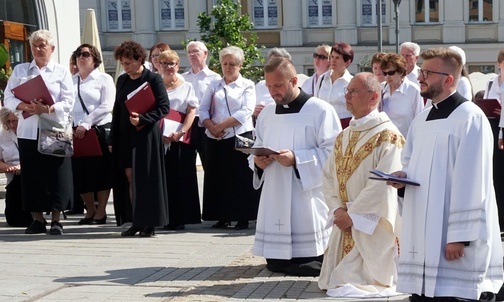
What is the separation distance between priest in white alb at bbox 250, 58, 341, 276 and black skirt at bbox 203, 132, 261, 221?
2.88 m

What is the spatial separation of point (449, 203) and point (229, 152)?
489 centimetres

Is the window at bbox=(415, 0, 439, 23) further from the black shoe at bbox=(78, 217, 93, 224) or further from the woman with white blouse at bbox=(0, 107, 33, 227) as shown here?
the woman with white blouse at bbox=(0, 107, 33, 227)

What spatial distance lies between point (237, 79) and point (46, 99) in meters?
2.06

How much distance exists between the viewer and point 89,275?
8469mm

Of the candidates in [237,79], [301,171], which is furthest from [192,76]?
[301,171]

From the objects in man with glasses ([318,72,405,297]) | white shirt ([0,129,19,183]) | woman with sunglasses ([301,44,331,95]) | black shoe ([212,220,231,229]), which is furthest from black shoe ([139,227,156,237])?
man with glasses ([318,72,405,297])

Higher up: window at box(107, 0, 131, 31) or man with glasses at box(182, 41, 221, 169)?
window at box(107, 0, 131, 31)

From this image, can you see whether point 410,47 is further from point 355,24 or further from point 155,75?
point 355,24

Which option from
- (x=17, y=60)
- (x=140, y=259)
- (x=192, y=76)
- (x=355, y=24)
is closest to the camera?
(x=140, y=259)

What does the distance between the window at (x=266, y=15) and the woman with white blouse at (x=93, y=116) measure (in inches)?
1568

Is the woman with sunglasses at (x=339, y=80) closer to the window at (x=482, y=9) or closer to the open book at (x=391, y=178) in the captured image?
the open book at (x=391, y=178)

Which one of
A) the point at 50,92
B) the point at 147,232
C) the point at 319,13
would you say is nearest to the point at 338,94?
the point at 147,232

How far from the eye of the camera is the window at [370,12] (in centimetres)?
5025

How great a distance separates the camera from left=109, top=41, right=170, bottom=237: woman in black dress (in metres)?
A: 10.6
